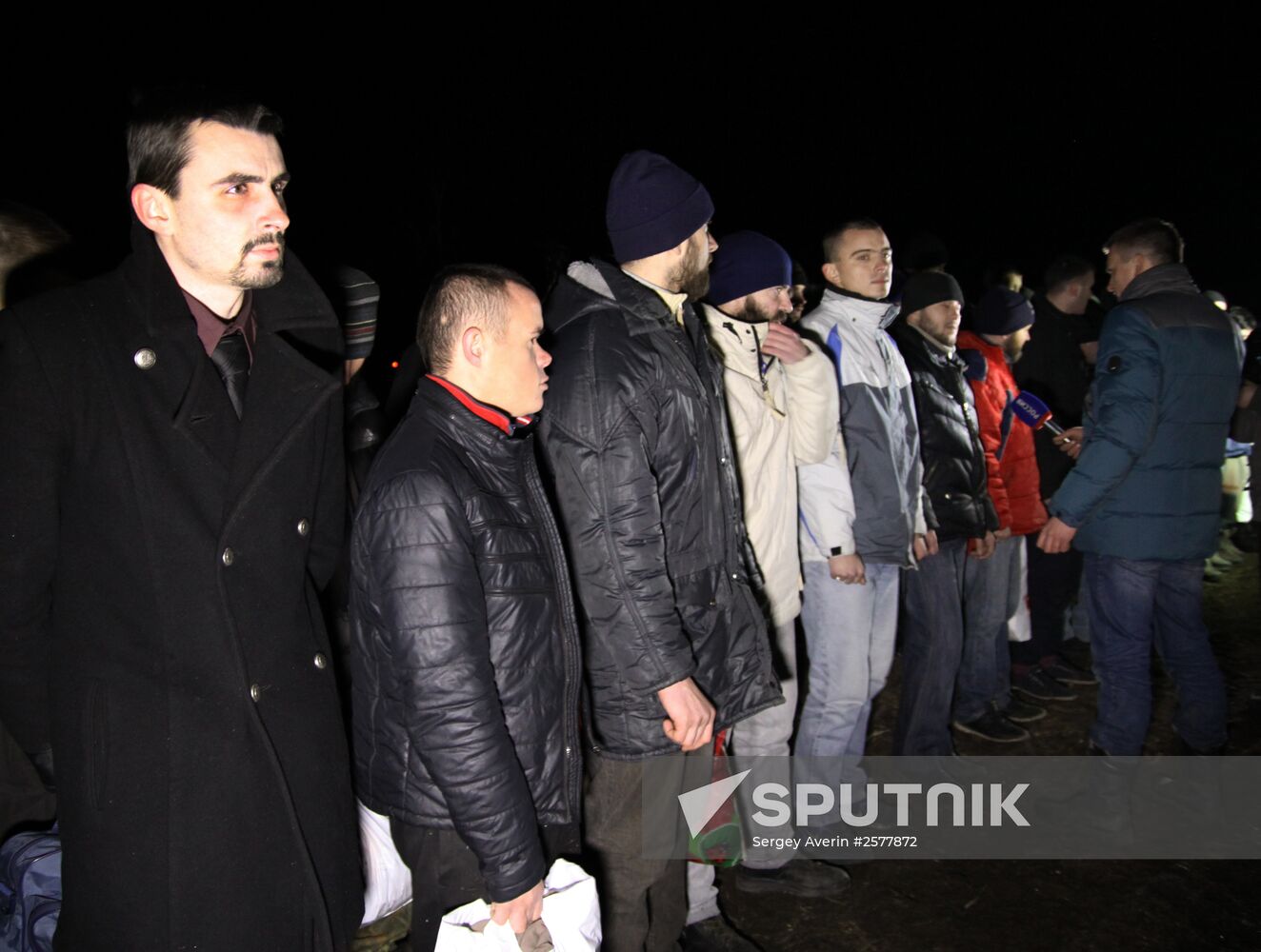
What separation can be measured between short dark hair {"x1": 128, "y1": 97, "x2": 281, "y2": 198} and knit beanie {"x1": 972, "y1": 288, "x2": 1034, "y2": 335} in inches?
172

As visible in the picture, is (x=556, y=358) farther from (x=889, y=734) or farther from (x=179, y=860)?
(x=889, y=734)

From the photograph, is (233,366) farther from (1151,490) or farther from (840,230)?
(1151,490)

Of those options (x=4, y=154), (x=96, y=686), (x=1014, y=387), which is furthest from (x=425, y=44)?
(x=96, y=686)

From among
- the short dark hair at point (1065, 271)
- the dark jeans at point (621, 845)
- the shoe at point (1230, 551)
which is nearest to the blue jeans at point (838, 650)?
the dark jeans at point (621, 845)

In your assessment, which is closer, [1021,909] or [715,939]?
[715,939]

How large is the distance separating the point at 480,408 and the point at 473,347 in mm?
156

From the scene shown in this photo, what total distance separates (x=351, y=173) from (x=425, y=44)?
2882 mm

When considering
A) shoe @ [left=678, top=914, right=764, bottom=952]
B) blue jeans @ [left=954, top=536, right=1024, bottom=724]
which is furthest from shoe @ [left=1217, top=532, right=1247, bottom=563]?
shoe @ [left=678, top=914, right=764, bottom=952]

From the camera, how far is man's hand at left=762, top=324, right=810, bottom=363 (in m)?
3.33

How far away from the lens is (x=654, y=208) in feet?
8.98

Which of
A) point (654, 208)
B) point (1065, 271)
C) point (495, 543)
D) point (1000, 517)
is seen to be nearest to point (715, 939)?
point (495, 543)

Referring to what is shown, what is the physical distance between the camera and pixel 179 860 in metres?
1.71

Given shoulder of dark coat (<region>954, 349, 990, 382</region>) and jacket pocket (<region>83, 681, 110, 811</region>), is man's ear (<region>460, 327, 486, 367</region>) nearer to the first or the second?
jacket pocket (<region>83, 681, 110, 811</region>)

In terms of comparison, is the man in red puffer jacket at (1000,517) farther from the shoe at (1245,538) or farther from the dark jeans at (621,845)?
the shoe at (1245,538)
